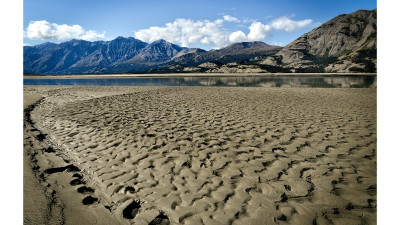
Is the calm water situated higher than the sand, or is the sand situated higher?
the calm water

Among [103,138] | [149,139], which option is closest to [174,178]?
[149,139]

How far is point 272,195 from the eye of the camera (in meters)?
4.20

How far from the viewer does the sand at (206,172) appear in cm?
371

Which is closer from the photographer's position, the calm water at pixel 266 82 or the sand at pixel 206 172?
the sand at pixel 206 172

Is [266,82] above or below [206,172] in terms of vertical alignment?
above

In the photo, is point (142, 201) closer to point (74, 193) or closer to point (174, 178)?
point (174, 178)

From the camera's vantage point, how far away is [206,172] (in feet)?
17.0

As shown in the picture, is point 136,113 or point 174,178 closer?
point 174,178

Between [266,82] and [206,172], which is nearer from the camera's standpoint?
[206,172]

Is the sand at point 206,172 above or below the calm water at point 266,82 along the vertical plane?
below

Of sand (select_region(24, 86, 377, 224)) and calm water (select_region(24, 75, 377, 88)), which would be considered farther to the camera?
calm water (select_region(24, 75, 377, 88))

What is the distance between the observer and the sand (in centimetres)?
371
